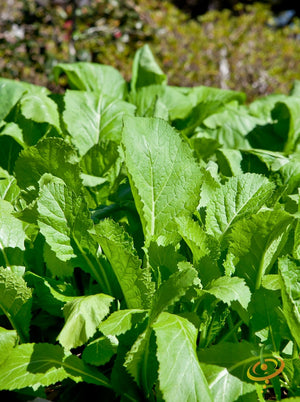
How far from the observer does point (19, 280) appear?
1.25 m

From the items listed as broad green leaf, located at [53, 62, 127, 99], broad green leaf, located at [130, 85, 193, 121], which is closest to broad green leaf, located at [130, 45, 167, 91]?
broad green leaf, located at [53, 62, 127, 99]

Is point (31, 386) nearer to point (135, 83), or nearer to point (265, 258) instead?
point (265, 258)

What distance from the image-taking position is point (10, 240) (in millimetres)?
1415

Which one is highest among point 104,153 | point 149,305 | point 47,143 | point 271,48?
point 47,143

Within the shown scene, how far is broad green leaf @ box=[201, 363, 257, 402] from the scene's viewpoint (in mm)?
1113

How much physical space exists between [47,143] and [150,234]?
397 mm

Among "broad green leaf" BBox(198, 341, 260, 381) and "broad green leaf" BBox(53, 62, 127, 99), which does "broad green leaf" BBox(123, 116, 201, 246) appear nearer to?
"broad green leaf" BBox(198, 341, 260, 381)

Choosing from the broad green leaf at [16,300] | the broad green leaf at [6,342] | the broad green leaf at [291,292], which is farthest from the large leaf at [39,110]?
the broad green leaf at [291,292]

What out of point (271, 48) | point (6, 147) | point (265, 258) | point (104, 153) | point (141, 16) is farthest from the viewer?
point (271, 48)

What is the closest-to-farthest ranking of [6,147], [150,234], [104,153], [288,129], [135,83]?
[150,234]
[104,153]
[6,147]
[288,129]
[135,83]

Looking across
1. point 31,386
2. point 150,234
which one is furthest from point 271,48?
point 31,386

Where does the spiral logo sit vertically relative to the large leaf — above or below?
below

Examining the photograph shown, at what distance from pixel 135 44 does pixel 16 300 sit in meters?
3.89

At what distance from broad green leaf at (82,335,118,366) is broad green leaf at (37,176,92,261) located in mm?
252
